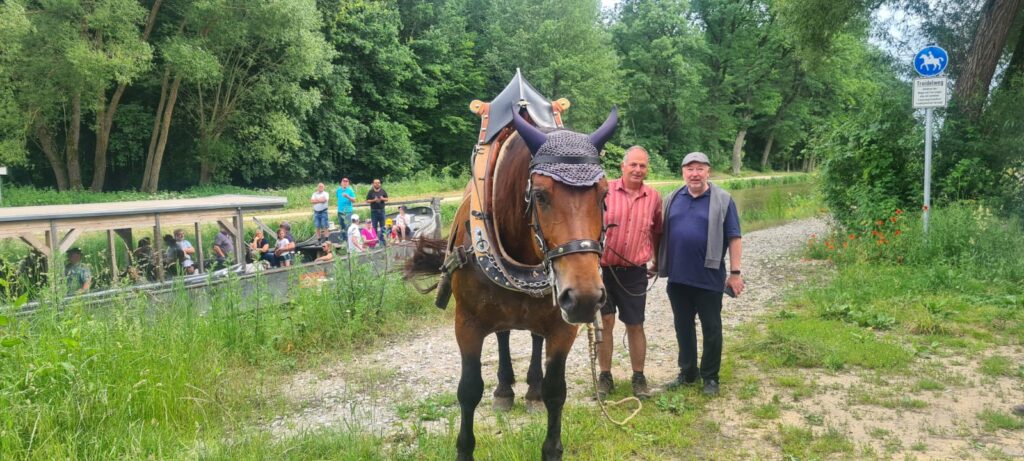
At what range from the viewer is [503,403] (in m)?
4.69

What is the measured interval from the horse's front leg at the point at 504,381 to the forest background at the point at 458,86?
781 cm

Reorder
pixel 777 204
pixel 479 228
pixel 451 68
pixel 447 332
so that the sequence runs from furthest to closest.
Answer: pixel 451 68 < pixel 777 204 < pixel 447 332 < pixel 479 228

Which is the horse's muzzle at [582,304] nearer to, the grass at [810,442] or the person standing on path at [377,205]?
the grass at [810,442]

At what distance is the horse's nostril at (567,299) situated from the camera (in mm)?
2555

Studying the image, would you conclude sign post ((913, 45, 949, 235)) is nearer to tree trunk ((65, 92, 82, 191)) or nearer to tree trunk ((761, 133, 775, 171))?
tree trunk ((65, 92, 82, 191))

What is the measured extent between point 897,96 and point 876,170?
1414 millimetres

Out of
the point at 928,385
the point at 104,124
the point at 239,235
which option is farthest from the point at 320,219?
the point at 104,124

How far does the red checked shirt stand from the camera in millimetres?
4730

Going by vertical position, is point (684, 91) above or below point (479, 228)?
above

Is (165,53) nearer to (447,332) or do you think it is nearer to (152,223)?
→ (152,223)

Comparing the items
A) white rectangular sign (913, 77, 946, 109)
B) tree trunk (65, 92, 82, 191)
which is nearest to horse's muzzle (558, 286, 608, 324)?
white rectangular sign (913, 77, 946, 109)

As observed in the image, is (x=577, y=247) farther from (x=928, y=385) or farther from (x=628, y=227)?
(x=928, y=385)

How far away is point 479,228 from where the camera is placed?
333 cm

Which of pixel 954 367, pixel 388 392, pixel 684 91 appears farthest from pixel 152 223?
pixel 684 91
